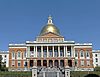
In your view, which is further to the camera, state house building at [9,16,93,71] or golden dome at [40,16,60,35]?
golden dome at [40,16,60,35]

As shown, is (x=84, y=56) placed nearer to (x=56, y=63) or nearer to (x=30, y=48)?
(x=56, y=63)

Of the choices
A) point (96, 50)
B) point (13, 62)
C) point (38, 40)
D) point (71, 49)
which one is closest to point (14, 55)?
point (13, 62)

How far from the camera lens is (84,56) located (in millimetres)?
110188

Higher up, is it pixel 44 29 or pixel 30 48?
pixel 44 29

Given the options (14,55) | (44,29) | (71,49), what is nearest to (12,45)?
(14,55)

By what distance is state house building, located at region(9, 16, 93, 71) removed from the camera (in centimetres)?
10525

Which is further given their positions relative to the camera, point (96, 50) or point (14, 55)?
point (96, 50)

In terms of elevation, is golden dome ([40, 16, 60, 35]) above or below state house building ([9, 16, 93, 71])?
above

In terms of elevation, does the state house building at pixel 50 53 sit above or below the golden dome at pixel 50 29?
below

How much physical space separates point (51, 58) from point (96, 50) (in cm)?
4034

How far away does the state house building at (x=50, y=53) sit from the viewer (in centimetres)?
10525

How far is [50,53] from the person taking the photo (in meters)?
106

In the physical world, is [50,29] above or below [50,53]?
above

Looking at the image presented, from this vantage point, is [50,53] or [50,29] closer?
[50,53]
